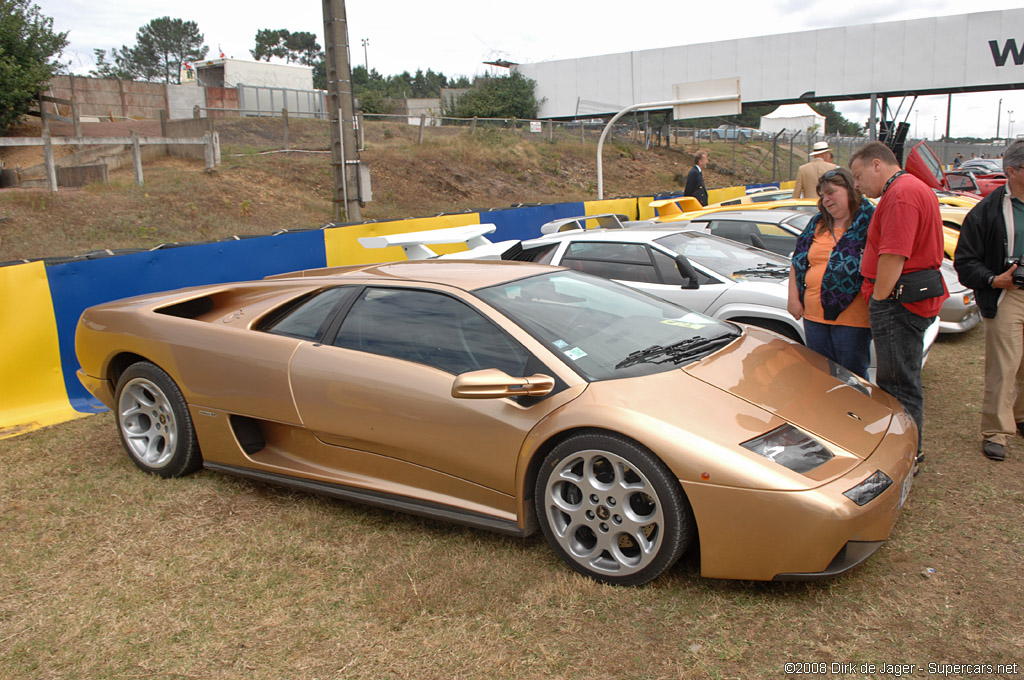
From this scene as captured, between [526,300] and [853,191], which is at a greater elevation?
[853,191]

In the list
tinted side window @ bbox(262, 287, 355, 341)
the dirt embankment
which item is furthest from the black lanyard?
the dirt embankment

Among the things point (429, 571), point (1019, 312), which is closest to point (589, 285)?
point (429, 571)

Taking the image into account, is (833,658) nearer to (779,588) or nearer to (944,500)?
(779,588)

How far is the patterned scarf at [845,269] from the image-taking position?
424 centimetres

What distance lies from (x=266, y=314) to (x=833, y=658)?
318 centimetres

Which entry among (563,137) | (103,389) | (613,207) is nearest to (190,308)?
(103,389)

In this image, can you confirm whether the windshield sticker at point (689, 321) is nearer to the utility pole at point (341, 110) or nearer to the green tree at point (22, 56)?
the utility pole at point (341, 110)

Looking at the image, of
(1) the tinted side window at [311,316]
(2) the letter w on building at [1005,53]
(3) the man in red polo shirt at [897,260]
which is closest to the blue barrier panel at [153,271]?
(1) the tinted side window at [311,316]

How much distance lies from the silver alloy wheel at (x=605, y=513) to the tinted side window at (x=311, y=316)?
1572mm

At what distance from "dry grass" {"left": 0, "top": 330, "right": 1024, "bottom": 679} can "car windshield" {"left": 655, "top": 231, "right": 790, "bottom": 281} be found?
2448 millimetres

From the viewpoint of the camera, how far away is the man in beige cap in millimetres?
10188

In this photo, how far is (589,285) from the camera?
4145mm

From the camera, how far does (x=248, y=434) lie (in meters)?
4.02

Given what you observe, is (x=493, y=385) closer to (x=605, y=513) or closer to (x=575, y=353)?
(x=575, y=353)
